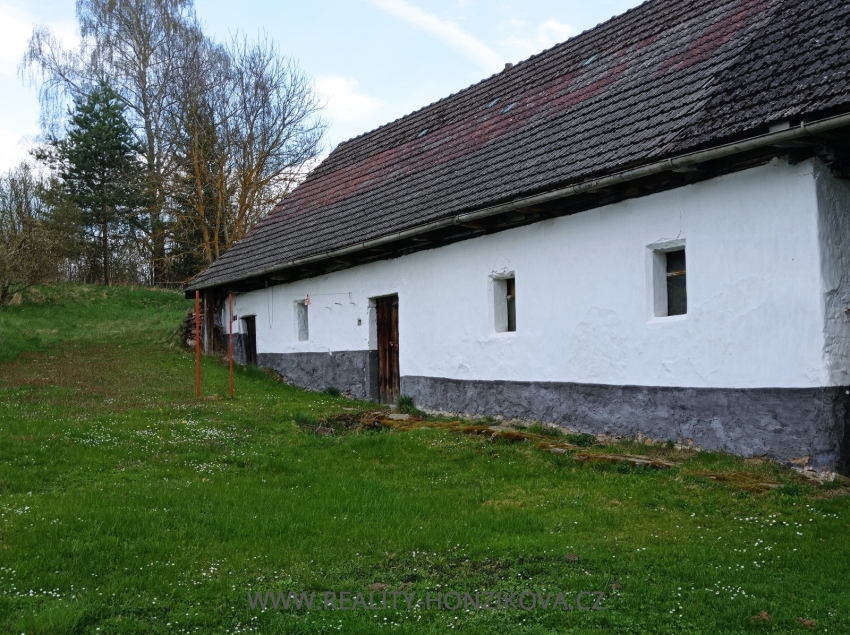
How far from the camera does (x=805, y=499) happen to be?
648cm

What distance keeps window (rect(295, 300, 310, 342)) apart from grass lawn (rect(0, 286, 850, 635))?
5917 millimetres

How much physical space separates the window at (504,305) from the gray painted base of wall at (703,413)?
0.85 metres

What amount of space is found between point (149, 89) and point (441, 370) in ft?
73.4

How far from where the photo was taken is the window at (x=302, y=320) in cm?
1648

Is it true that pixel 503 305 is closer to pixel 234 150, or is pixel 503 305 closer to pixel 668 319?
pixel 668 319

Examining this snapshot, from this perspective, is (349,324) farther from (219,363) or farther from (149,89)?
(149,89)

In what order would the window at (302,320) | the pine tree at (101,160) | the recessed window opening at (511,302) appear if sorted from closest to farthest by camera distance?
the recessed window opening at (511,302), the window at (302,320), the pine tree at (101,160)

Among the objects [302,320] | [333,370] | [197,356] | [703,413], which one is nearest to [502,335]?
[703,413]

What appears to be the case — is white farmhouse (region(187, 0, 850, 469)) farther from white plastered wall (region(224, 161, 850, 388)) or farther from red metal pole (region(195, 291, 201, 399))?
red metal pole (region(195, 291, 201, 399))

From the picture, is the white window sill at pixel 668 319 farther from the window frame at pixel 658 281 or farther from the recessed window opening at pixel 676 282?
the recessed window opening at pixel 676 282

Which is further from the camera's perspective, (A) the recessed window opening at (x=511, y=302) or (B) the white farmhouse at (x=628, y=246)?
(A) the recessed window opening at (x=511, y=302)

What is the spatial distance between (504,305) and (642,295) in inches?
111

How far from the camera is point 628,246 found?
9.24 meters

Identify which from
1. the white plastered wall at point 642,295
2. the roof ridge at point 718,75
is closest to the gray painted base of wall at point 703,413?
the white plastered wall at point 642,295
